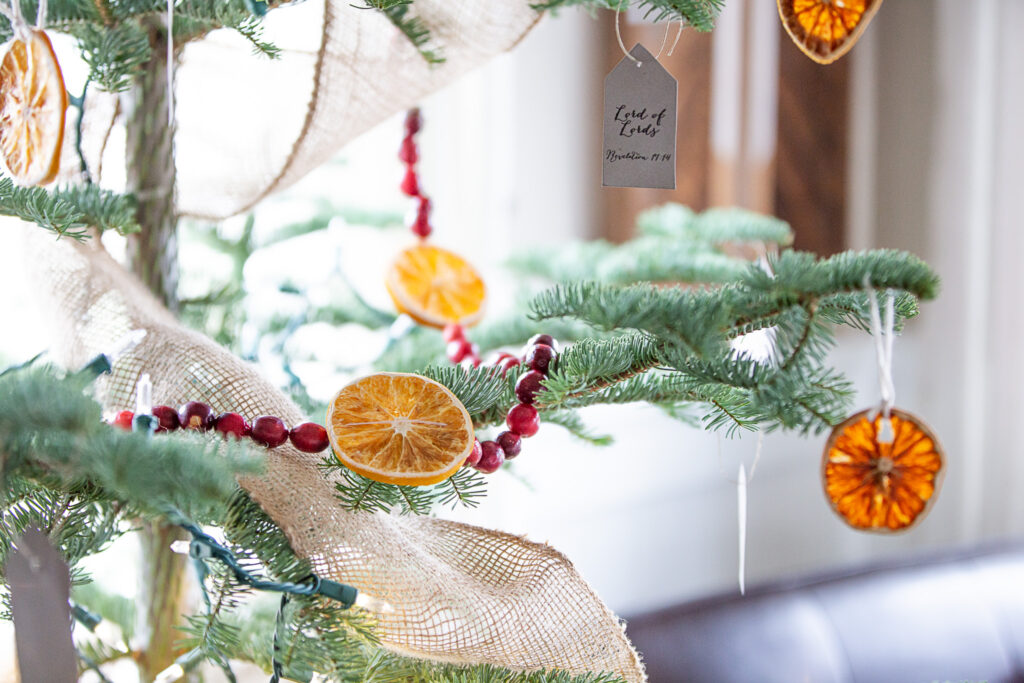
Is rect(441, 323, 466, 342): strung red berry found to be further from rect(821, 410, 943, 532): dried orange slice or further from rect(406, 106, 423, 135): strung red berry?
rect(821, 410, 943, 532): dried orange slice

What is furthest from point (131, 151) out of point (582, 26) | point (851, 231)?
point (851, 231)

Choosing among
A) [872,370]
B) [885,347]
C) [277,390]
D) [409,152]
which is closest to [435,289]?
[409,152]

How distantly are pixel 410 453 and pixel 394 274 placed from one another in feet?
1.07

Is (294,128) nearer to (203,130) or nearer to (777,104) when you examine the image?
(203,130)

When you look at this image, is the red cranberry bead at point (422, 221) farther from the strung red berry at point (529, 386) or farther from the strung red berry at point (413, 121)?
the strung red berry at point (529, 386)

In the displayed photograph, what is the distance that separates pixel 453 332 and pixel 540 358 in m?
0.26

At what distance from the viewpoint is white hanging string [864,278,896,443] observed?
374mm

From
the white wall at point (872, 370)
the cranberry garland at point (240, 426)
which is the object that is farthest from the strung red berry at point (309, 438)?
the white wall at point (872, 370)

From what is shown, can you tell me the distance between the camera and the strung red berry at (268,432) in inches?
16.3

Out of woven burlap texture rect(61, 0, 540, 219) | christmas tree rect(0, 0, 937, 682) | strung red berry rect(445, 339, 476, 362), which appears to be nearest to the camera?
christmas tree rect(0, 0, 937, 682)

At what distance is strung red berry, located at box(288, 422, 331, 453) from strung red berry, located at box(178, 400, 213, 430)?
0.04 metres

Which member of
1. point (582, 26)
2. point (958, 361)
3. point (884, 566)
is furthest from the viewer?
point (958, 361)

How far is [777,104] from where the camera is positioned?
5.15 ft

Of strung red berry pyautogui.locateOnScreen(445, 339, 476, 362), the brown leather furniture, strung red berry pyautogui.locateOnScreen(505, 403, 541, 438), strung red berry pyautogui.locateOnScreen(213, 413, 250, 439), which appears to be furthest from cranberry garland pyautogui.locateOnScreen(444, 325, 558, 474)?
the brown leather furniture
